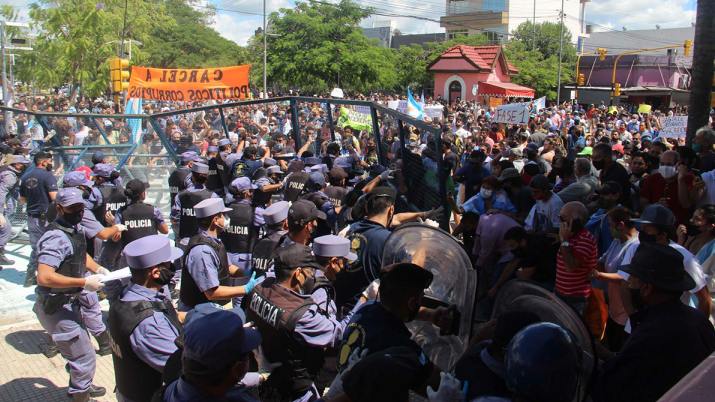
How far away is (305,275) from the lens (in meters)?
3.58

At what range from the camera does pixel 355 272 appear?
14.6 ft

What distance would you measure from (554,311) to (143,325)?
223 centimetres

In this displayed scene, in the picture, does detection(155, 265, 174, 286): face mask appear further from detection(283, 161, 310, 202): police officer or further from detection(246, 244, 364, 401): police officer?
detection(283, 161, 310, 202): police officer

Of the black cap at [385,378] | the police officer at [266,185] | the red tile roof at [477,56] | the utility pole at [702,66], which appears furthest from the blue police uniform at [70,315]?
the red tile roof at [477,56]

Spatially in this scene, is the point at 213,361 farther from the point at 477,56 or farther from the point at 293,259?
the point at 477,56

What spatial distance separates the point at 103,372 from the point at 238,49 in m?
57.2

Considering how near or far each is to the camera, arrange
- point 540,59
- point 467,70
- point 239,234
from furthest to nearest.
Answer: point 540,59 < point 467,70 < point 239,234

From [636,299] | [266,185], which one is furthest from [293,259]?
[266,185]

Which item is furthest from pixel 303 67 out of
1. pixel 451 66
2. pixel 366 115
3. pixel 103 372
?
pixel 103 372

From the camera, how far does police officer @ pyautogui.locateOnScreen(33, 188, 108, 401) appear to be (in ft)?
15.6

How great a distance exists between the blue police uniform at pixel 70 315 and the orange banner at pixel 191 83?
9554mm

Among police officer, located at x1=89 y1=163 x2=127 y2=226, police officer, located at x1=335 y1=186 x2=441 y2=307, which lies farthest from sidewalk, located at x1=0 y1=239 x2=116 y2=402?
police officer, located at x1=335 y1=186 x2=441 y2=307

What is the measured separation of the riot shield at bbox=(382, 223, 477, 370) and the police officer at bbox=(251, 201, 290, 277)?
1611 millimetres

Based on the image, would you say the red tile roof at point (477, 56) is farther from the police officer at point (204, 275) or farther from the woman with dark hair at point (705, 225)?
the police officer at point (204, 275)
